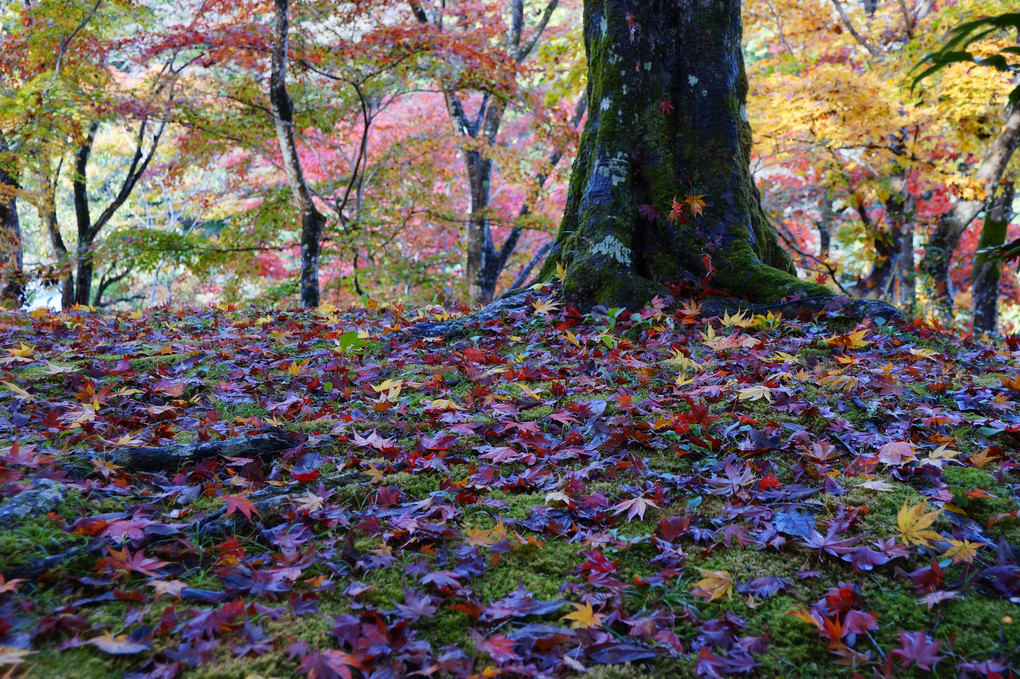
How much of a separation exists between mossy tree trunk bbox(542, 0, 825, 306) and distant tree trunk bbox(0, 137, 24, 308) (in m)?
9.30

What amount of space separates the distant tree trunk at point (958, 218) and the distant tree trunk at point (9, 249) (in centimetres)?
1350

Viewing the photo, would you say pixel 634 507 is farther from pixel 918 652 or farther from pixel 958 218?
pixel 958 218

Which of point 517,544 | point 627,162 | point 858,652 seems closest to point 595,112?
point 627,162

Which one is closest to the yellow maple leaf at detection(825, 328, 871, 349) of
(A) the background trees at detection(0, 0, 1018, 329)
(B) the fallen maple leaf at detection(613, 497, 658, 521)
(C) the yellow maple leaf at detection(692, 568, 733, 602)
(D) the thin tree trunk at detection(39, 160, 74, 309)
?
(B) the fallen maple leaf at detection(613, 497, 658, 521)

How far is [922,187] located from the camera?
10.1 metres

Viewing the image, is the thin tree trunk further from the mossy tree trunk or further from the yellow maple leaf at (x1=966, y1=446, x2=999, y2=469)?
the yellow maple leaf at (x1=966, y1=446, x2=999, y2=469)

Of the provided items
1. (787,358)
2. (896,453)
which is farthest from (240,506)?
(787,358)

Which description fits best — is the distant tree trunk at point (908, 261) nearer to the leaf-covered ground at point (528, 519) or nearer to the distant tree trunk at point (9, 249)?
the leaf-covered ground at point (528, 519)

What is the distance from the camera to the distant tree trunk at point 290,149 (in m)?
7.02

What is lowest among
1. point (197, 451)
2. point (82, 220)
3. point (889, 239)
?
point (197, 451)

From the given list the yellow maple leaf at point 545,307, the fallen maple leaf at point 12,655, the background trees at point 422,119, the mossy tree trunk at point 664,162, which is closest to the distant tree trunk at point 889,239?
the background trees at point 422,119

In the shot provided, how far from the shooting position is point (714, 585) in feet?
5.21

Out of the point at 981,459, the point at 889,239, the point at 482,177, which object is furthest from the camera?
the point at 482,177

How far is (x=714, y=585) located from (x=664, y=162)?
10.7 feet
